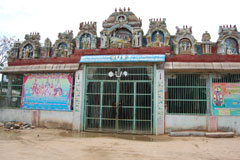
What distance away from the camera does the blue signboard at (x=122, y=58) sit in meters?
8.94

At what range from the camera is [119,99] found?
930 cm

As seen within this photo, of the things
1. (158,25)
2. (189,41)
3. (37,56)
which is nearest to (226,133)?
(189,41)

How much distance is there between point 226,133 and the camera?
8133 mm

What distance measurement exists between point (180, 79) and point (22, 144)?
23.0ft

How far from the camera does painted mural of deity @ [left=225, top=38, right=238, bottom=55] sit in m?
9.25

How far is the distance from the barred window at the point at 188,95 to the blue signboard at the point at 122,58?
140 centimetres

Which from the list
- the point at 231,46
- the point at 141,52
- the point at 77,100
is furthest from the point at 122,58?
the point at 231,46

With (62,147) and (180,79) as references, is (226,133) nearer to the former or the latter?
(180,79)

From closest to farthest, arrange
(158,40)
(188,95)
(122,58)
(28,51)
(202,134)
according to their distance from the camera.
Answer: (202,134), (188,95), (122,58), (158,40), (28,51)

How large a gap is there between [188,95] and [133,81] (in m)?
2.57

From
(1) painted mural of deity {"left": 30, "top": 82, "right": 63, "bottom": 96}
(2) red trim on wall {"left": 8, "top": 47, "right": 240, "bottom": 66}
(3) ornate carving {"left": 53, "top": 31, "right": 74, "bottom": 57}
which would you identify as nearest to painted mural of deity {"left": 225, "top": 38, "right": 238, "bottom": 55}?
(2) red trim on wall {"left": 8, "top": 47, "right": 240, "bottom": 66}

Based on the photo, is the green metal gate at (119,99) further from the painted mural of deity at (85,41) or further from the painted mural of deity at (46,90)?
the painted mural of deity at (46,90)

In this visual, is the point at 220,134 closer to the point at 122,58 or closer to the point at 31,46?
the point at 122,58

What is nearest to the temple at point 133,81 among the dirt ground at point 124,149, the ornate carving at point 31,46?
the ornate carving at point 31,46
